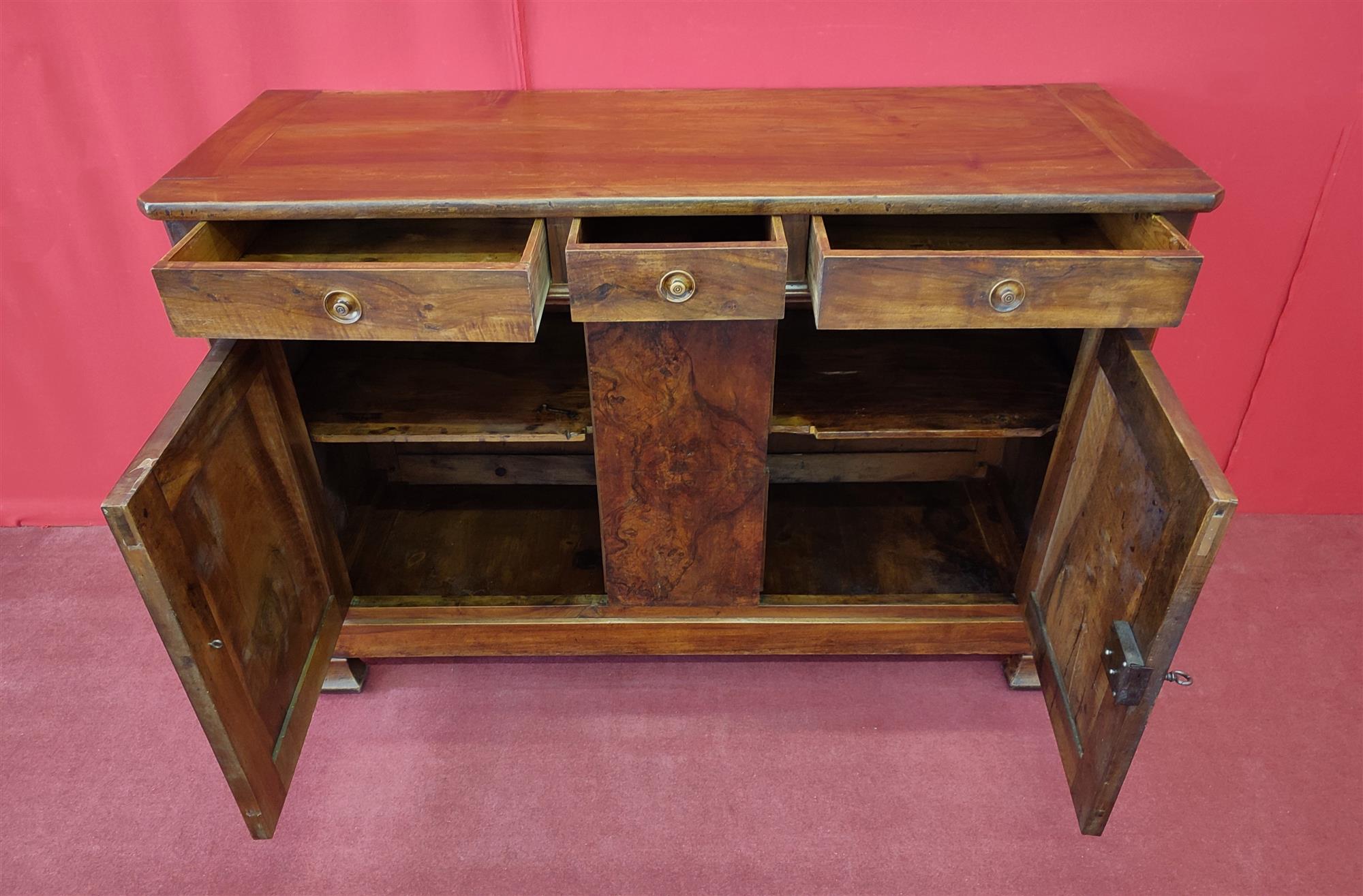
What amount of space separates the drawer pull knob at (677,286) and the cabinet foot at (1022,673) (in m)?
0.94

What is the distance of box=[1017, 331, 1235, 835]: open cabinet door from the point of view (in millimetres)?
1004

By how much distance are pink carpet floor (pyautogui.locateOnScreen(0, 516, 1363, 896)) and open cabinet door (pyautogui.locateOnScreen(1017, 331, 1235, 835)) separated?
10.6 inches

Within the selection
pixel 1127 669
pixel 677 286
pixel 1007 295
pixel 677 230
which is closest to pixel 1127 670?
pixel 1127 669

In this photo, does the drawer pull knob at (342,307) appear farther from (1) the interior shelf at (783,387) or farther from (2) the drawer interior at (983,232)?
(2) the drawer interior at (983,232)

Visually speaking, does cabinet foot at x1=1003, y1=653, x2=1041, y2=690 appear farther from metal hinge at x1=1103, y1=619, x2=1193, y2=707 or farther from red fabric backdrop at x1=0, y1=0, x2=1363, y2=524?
red fabric backdrop at x1=0, y1=0, x2=1363, y2=524

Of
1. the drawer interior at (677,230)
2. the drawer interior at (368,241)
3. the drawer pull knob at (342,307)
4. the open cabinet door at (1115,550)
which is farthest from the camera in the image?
→ the drawer interior at (677,230)

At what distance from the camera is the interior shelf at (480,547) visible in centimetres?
167

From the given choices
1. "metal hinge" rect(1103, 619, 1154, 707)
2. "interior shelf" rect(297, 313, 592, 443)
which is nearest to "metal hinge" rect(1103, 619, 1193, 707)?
"metal hinge" rect(1103, 619, 1154, 707)

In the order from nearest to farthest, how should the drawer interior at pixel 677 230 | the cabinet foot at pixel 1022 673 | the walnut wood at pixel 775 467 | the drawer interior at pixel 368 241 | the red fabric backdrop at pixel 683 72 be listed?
the drawer interior at pixel 368 241 → the drawer interior at pixel 677 230 → the red fabric backdrop at pixel 683 72 → the cabinet foot at pixel 1022 673 → the walnut wood at pixel 775 467

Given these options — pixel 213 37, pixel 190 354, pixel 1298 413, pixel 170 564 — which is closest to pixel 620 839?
pixel 170 564

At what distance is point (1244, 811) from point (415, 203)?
1.53m

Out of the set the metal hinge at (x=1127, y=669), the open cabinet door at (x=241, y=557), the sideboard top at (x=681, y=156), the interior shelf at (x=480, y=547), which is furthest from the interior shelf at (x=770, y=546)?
the sideboard top at (x=681, y=156)

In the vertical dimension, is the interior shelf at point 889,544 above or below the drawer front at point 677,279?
below

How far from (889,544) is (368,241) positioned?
41.3 inches
